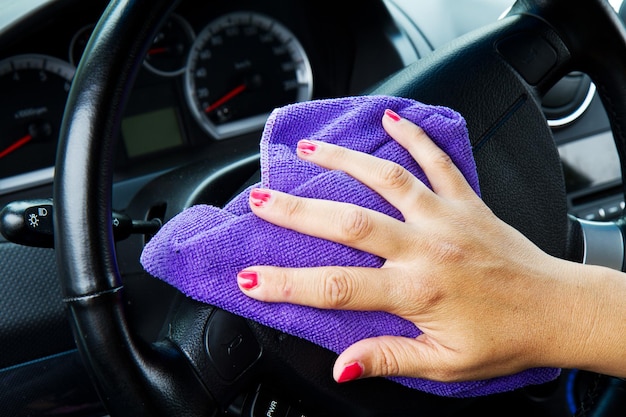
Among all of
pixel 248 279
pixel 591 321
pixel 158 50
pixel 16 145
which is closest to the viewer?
pixel 248 279

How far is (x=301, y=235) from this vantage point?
60cm

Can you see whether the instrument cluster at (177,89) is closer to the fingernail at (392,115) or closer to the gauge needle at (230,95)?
the gauge needle at (230,95)

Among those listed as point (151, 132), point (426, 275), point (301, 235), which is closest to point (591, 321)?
point (426, 275)

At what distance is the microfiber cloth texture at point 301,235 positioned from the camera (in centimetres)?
59

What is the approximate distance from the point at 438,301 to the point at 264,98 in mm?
815

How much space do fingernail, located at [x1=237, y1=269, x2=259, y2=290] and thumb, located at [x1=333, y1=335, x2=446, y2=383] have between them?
95 millimetres

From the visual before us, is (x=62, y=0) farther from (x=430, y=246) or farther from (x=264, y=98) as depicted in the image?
(x=430, y=246)

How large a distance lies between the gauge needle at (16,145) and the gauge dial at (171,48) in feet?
0.74

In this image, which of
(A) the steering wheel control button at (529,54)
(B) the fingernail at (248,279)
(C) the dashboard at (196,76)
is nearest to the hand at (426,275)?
(B) the fingernail at (248,279)

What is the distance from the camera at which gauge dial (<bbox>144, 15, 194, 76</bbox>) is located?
4.13ft

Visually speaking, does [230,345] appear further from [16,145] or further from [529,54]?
[16,145]

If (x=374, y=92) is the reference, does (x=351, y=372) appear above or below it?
below

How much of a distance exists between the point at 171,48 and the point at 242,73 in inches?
5.5

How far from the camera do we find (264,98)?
1361 millimetres
